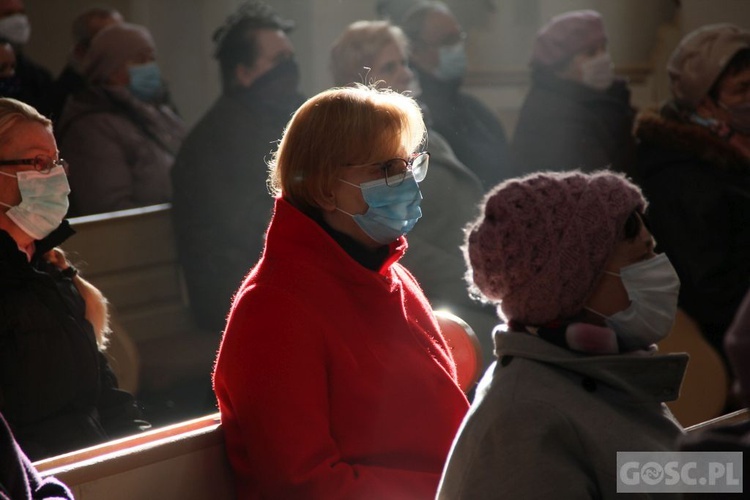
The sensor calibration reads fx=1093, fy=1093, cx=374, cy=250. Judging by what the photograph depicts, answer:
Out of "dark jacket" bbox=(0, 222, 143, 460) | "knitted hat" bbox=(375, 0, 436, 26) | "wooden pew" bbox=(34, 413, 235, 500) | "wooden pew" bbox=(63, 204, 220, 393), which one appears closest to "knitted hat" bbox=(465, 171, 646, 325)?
"wooden pew" bbox=(34, 413, 235, 500)

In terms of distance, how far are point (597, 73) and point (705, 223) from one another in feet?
6.15

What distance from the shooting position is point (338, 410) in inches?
97.3

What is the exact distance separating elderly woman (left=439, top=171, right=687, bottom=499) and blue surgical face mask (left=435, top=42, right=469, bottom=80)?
169 inches

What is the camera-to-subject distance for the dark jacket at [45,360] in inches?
118

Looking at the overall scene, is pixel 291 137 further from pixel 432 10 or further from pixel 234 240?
pixel 432 10

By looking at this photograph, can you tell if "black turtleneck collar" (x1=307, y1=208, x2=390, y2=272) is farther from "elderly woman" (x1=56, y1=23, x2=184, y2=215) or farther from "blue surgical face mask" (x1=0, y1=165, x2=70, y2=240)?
"elderly woman" (x1=56, y1=23, x2=184, y2=215)

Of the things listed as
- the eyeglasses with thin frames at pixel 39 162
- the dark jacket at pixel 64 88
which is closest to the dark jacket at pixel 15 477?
the eyeglasses with thin frames at pixel 39 162

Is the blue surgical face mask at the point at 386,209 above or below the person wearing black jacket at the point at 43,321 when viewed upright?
above

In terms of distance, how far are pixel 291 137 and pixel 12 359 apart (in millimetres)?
1038

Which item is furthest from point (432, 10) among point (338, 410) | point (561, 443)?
point (561, 443)

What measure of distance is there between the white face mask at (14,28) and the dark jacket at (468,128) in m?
2.63

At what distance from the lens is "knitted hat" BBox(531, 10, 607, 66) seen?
599 cm

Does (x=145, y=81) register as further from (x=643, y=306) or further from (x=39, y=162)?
(x=643, y=306)

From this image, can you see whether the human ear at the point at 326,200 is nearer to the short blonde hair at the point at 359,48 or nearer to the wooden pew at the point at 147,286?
the wooden pew at the point at 147,286
